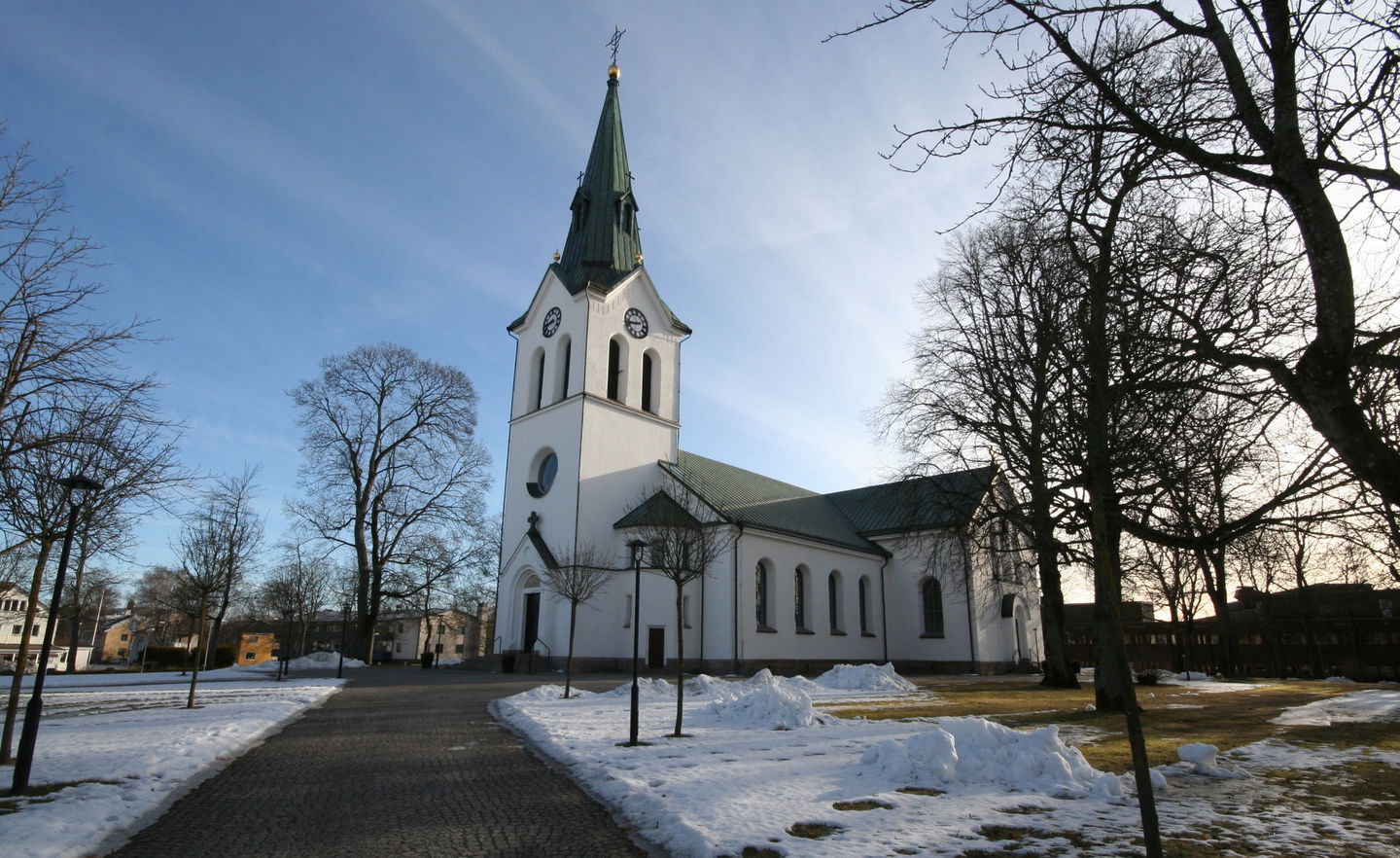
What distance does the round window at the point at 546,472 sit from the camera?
31.8 metres

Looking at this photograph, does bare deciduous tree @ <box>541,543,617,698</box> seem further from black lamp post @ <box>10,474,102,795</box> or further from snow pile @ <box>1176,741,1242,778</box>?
snow pile @ <box>1176,741,1242,778</box>

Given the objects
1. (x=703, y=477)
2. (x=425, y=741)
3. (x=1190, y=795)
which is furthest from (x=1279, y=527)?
(x=703, y=477)

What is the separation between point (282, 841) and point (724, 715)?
28.6ft

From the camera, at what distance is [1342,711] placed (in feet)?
52.2

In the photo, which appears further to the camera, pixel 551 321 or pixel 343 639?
pixel 551 321

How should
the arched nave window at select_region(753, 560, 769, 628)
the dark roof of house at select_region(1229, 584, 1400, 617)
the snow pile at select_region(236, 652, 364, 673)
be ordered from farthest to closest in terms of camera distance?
the dark roof of house at select_region(1229, 584, 1400, 617) → the snow pile at select_region(236, 652, 364, 673) → the arched nave window at select_region(753, 560, 769, 628)

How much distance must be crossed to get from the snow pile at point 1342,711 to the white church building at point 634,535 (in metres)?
9.97

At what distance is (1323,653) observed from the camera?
1997 inches

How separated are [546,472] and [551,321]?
7.02 meters

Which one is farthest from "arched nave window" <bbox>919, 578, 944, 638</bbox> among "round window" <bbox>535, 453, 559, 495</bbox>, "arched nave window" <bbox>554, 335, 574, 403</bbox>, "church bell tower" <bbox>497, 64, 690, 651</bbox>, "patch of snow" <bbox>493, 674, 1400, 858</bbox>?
"patch of snow" <bbox>493, 674, 1400, 858</bbox>

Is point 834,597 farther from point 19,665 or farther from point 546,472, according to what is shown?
point 19,665

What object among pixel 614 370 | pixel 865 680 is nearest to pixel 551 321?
pixel 614 370

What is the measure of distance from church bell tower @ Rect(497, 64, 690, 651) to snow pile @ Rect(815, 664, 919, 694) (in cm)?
1083

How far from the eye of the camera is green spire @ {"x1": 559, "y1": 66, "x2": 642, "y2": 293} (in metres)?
34.7
